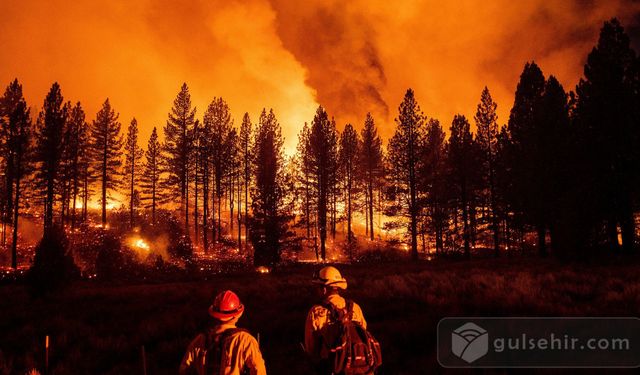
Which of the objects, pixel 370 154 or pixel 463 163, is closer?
A: pixel 463 163

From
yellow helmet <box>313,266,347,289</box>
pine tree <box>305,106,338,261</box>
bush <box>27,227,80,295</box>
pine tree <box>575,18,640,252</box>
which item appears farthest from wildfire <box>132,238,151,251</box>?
pine tree <box>575,18,640,252</box>

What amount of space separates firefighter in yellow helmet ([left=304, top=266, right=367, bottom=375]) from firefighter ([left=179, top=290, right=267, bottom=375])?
79cm

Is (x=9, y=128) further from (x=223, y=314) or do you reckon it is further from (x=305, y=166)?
(x=223, y=314)

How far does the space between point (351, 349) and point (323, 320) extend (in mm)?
488

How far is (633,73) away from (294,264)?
2583 centimetres

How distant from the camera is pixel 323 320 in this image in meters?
4.21

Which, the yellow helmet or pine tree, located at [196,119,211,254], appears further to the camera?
pine tree, located at [196,119,211,254]

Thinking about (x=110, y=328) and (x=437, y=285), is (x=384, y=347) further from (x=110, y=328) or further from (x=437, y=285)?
(x=110, y=328)

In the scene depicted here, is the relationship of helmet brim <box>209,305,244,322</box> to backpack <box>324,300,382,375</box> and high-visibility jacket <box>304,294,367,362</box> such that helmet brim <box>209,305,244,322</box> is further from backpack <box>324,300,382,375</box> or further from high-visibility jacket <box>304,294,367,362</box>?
backpack <box>324,300,382,375</box>

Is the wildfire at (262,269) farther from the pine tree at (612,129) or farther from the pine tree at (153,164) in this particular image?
the pine tree at (153,164)

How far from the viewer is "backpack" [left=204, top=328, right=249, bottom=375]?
3.38 metres

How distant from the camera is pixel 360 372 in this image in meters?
3.94

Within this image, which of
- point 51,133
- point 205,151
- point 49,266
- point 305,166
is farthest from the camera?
point 205,151

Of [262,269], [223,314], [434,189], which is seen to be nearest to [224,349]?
[223,314]
